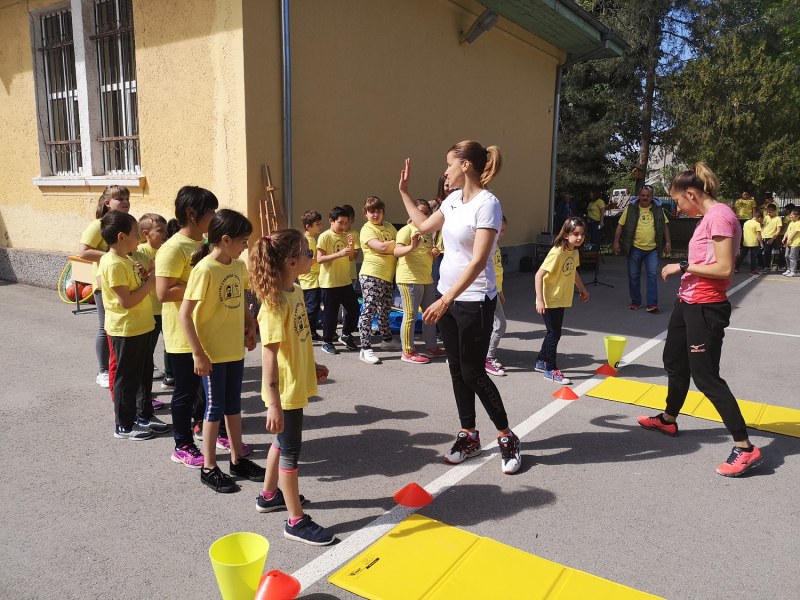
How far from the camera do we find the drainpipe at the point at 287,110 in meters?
7.39

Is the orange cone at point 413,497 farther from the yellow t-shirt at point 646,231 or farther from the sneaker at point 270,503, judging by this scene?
the yellow t-shirt at point 646,231

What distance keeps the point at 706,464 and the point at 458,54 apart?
30.9 ft

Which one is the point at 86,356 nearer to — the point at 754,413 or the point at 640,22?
the point at 754,413

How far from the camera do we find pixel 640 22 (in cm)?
2348

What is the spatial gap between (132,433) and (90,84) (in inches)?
277

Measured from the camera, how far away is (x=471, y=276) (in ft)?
11.2

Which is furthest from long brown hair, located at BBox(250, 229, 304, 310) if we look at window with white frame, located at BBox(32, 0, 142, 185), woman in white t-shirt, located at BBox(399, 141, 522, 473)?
window with white frame, located at BBox(32, 0, 142, 185)

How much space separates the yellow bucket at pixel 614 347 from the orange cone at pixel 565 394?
87cm

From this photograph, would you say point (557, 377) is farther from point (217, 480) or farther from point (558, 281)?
point (217, 480)

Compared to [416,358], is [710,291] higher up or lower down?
higher up

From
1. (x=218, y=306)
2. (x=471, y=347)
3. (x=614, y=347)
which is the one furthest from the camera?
(x=614, y=347)

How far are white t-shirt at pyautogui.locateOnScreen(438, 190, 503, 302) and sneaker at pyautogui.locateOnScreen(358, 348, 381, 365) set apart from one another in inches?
112

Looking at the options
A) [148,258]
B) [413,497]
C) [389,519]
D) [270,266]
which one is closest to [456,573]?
[389,519]

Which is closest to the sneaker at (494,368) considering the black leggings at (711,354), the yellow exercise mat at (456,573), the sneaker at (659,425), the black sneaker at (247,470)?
the sneaker at (659,425)
